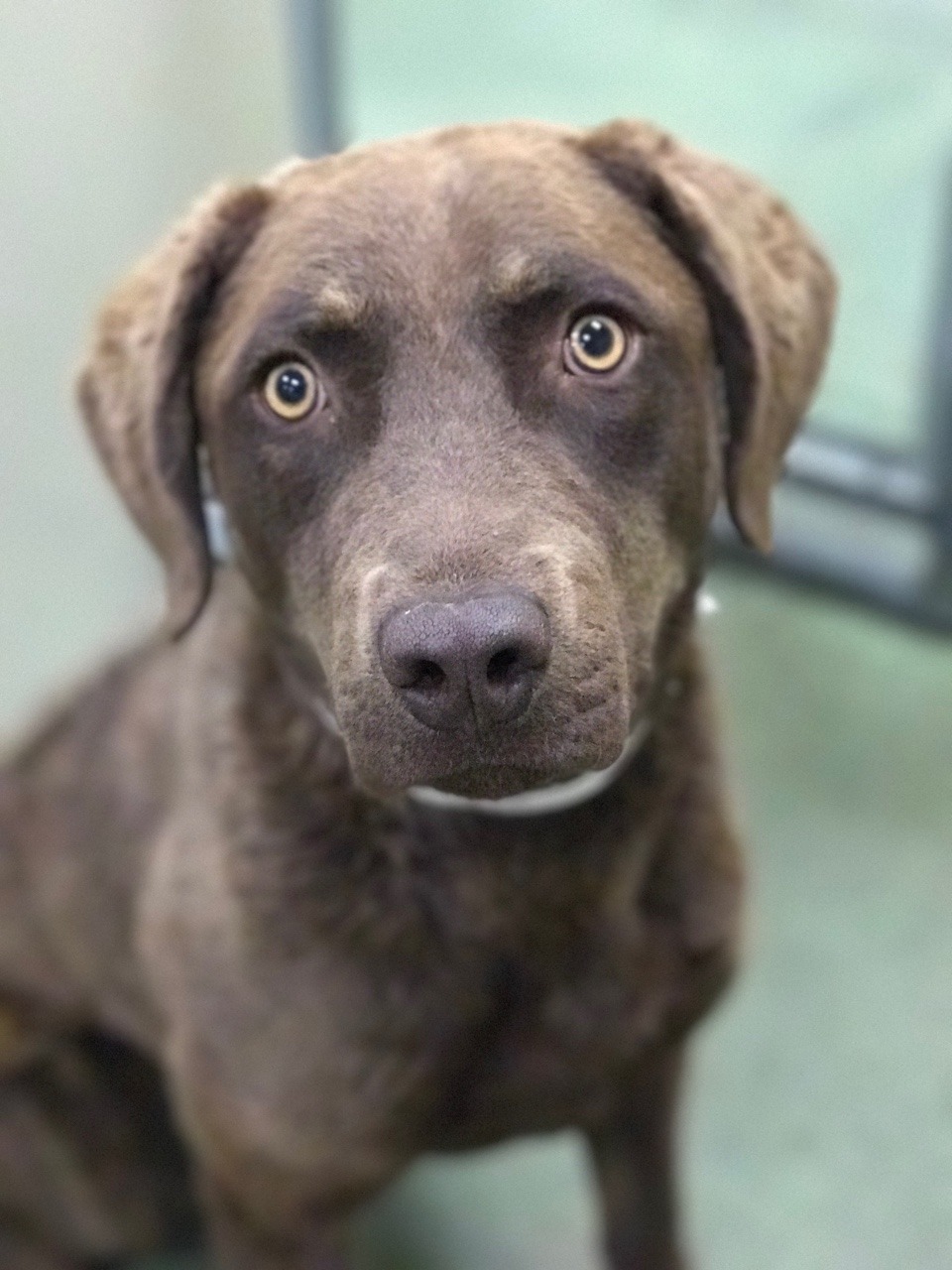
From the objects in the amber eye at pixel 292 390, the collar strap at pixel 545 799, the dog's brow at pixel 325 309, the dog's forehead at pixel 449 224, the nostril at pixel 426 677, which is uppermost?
the dog's forehead at pixel 449 224

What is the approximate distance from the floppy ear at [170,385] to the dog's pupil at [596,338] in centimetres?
35

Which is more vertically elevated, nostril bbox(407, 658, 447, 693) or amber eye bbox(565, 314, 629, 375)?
amber eye bbox(565, 314, 629, 375)

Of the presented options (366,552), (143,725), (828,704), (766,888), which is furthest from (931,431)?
(366,552)

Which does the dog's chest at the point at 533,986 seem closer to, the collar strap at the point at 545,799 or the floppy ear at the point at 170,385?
the collar strap at the point at 545,799

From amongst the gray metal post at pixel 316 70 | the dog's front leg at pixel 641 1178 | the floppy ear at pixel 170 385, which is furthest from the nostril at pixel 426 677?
the gray metal post at pixel 316 70

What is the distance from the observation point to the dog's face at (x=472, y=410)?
1.16 meters

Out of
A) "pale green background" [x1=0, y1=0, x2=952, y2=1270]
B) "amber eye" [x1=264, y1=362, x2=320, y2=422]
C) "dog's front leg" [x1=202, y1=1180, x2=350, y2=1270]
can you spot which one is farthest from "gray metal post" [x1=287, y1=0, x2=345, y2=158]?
"dog's front leg" [x1=202, y1=1180, x2=350, y2=1270]

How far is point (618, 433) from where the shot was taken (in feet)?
4.24

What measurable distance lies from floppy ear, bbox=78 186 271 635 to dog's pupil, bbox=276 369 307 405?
0.48 ft

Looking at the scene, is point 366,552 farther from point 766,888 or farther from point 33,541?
point 33,541

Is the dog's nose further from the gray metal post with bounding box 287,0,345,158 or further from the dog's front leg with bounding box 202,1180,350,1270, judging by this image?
the gray metal post with bounding box 287,0,345,158

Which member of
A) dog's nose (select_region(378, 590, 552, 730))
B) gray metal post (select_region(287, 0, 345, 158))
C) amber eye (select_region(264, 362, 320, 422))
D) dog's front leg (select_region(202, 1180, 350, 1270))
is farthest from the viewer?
gray metal post (select_region(287, 0, 345, 158))

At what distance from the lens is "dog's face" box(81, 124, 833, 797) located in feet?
3.80

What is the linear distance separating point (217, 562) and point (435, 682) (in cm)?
54
